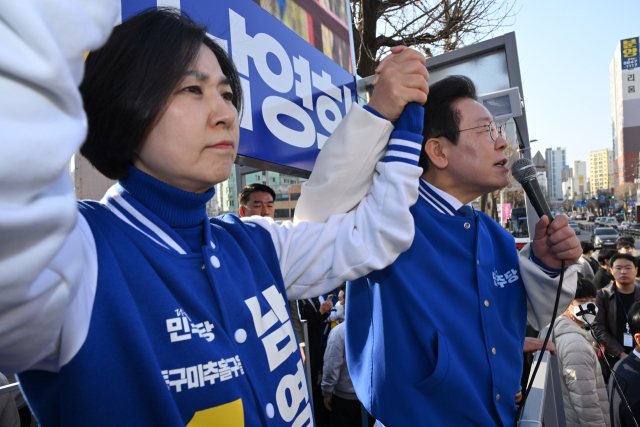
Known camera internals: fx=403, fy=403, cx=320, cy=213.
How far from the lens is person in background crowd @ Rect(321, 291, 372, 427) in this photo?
13.3 feet

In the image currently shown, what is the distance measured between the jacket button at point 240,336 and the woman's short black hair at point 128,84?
1.54ft

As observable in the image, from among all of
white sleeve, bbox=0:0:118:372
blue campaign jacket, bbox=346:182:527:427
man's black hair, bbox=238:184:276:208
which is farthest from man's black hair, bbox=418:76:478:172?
man's black hair, bbox=238:184:276:208


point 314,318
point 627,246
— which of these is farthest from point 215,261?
point 627,246

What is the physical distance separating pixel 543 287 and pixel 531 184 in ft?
1.48

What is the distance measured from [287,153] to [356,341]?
2.68 feet

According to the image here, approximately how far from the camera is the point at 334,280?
1.26 metres

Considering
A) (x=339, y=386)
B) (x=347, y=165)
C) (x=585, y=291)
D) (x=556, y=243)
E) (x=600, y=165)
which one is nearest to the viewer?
(x=347, y=165)

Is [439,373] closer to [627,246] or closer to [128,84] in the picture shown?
[128,84]

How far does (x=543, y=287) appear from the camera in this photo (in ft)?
5.75

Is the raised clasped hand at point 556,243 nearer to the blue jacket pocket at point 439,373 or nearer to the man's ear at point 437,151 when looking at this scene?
the man's ear at point 437,151

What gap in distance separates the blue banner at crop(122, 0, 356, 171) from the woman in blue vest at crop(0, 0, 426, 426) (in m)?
0.27

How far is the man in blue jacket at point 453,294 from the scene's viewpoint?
Answer: 1.40 m

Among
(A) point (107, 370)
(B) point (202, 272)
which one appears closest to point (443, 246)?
(B) point (202, 272)

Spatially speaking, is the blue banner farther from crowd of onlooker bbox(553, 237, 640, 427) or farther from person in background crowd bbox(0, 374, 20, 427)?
person in background crowd bbox(0, 374, 20, 427)
